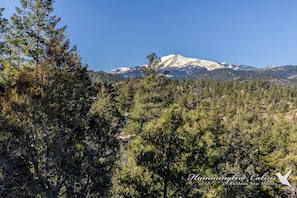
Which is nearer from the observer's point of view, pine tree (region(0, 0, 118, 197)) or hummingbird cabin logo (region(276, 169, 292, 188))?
pine tree (region(0, 0, 118, 197))

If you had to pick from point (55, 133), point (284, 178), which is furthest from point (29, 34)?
point (284, 178)

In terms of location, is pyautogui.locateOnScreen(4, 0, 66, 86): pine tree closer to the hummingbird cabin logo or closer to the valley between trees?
the valley between trees

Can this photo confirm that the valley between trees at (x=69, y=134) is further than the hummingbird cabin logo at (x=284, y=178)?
No

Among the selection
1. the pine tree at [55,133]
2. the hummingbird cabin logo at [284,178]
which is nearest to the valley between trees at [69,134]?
the pine tree at [55,133]

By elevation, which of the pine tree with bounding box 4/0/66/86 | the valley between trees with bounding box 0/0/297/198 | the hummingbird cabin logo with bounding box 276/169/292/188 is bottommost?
the hummingbird cabin logo with bounding box 276/169/292/188

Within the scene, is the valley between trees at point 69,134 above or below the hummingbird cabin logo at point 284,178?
above

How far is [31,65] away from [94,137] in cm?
631

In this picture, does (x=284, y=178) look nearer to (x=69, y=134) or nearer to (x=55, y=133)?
(x=69, y=134)

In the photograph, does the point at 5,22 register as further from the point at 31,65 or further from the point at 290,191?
the point at 290,191

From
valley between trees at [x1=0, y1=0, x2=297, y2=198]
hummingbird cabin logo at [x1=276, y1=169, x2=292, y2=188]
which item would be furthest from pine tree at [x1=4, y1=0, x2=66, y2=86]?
hummingbird cabin logo at [x1=276, y1=169, x2=292, y2=188]

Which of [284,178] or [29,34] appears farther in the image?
[284,178]

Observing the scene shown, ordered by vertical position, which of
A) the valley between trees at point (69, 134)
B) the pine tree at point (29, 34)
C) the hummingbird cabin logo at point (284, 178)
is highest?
the pine tree at point (29, 34)

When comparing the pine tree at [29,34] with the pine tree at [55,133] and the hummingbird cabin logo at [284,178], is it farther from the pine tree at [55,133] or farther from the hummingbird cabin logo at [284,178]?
the hummingbird cabin logo at [284,178]

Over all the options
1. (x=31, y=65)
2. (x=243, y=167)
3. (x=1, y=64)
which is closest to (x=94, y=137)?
(x=31, y=65)
